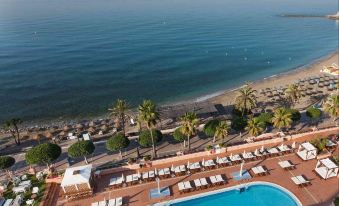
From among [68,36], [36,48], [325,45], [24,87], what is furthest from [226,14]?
[24,87]

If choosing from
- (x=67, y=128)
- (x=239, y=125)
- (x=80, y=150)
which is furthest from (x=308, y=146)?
(x=67, y=128)

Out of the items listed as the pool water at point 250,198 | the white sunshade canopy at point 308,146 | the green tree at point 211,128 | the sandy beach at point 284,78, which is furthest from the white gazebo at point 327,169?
the sandy beach at point 284,78

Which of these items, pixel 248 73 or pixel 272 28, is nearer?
pixel 248 73

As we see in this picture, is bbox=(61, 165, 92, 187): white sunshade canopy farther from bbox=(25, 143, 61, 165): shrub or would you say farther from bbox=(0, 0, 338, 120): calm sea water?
bbox=(0, 0, 338, 120): calm sea water

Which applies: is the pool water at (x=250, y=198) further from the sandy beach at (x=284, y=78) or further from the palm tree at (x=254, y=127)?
the sandy beach at (x=284, y=78)

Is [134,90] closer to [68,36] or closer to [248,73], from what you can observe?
[248,73]
